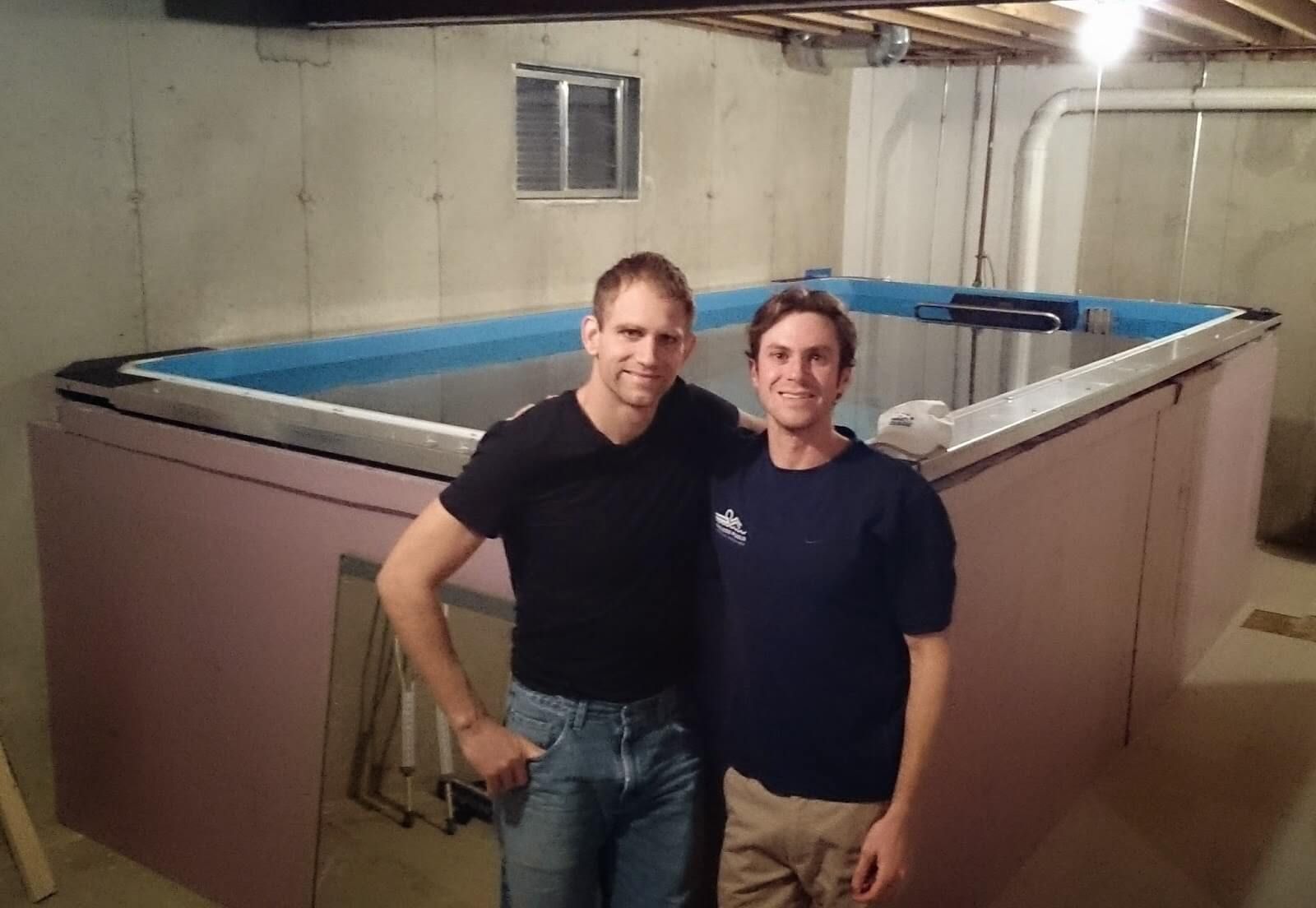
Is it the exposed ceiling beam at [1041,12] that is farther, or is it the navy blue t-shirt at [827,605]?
the exposed ceiling beam at [1041,12]

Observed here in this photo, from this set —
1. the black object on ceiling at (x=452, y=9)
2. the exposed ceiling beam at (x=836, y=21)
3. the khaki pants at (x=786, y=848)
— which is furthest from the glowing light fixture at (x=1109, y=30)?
the khaki pants at (x=786, y=848)

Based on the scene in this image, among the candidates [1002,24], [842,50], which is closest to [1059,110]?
[1002,24]

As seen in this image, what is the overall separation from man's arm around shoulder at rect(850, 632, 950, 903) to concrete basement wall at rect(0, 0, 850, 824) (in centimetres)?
161

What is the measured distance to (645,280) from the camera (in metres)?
1.35

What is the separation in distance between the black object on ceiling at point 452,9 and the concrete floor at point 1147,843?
1.45 meters

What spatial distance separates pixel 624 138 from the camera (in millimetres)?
4168

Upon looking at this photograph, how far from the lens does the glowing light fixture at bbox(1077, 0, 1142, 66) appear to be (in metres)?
3.76

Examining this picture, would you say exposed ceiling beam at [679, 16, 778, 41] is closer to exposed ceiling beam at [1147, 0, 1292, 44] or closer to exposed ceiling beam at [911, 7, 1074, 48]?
exposed ceiling beam at [911, 7, 1074, 48]

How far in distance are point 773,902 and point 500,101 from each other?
108 inches

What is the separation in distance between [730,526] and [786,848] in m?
0.39

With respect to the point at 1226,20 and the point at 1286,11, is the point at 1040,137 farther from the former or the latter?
the point at 1286,11

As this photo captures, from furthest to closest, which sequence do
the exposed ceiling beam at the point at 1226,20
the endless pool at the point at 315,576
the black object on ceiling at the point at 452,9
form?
the exposed ceiling beam at the point at 1226,20 < the black object on ceiling at the point at 452,9 < the endless pool at the point at 315,576

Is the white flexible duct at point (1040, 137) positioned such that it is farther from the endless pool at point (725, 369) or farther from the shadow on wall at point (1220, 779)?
the shadow on wall at point (1220, 779)

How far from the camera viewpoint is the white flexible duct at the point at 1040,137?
4770mm
